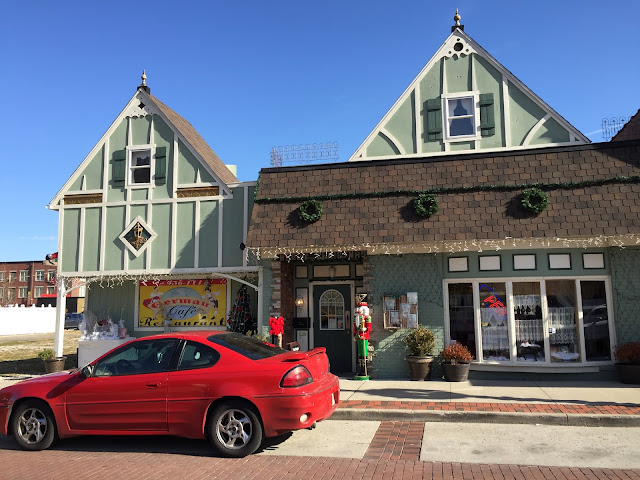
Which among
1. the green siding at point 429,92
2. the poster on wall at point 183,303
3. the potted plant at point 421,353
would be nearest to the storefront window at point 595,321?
the potted plant at point 421,353

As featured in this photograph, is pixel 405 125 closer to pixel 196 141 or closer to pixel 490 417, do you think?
pixel 196 141

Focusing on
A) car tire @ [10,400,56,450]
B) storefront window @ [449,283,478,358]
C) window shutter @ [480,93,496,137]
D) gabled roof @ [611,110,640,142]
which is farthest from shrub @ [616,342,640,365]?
car tire @ [10,400,56,450]

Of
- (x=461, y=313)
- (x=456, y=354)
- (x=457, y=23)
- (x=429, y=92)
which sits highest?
(x=457, y=23)

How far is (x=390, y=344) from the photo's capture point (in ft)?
36.6

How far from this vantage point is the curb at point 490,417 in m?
7.22

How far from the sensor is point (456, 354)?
10414mm

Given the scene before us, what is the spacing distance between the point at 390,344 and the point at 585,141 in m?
6.48

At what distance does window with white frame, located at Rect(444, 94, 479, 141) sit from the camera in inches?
502

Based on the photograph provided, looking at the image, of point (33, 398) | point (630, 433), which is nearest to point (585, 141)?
point (630, 433)

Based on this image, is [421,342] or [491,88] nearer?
[421,342]

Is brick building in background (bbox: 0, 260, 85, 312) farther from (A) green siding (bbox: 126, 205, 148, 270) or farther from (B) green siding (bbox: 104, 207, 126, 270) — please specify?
(A) green siding (bbox: 126, 205, 148, 270)

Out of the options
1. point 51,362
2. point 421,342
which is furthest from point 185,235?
point 421,342

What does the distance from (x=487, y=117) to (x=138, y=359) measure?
9.64 meters

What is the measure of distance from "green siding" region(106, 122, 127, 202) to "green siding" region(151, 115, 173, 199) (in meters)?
0.87
